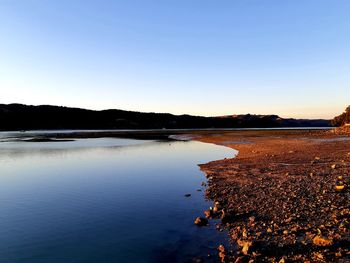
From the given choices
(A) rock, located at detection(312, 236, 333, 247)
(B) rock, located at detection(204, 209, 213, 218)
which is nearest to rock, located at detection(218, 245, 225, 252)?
(A) rock, located at detection(312, 236, 333, 247)

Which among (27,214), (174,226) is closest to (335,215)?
(174,226)

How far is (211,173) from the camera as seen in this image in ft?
90.9

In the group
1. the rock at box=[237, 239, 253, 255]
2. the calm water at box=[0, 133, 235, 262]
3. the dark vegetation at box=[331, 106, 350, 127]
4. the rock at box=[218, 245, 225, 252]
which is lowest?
the calm water at box=[0, 133, 235, 262]

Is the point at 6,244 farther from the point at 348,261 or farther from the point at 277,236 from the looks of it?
the point at 348,261

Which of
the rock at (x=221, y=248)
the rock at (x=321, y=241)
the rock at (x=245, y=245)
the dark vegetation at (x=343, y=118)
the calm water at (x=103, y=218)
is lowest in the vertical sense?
the calm water at (x=103, y=218)

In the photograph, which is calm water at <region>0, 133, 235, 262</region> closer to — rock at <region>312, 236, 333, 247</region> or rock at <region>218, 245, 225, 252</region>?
rock at <region>218, 245, 225, 252</region>

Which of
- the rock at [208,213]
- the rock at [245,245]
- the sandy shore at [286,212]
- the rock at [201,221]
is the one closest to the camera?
the sandy shore at [286,212]

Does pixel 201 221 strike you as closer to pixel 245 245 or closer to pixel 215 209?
pixel 215 209

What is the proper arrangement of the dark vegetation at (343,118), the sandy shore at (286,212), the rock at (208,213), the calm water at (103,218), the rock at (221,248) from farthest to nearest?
the dark vegetation at (343,118), the rock at (208,213), the calm water at (103,218), the rock at (221,248), the sandy shore at (286,212)

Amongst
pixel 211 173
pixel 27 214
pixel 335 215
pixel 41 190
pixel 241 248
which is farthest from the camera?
pixel 211 173

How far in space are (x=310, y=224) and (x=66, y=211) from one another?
13.1 meters

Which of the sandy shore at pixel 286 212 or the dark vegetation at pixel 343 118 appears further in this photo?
the dark vegetation at pixel 343 118

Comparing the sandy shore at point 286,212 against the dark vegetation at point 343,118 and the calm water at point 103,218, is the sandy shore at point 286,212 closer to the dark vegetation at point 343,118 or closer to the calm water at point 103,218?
the calm water at point 103,218

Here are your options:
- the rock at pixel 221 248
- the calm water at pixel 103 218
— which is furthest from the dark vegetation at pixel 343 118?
the rock at pixel 221 248
